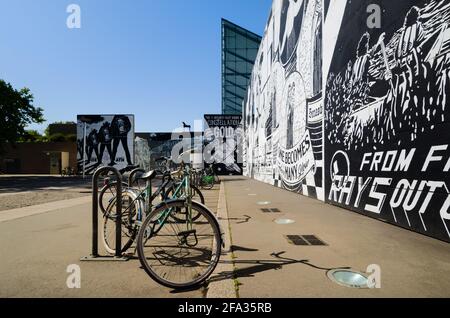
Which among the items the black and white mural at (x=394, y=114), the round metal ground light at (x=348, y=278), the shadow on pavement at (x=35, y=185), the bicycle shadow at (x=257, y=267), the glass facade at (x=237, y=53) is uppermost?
the glass facade at (x=237, y=53)

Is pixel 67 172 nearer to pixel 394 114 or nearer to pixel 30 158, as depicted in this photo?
pixel 30 158

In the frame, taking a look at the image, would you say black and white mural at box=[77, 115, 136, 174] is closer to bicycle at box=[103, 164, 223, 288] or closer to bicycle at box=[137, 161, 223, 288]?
bicycle at box=[103, 164, 223, 288]

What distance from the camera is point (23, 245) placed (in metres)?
5.35

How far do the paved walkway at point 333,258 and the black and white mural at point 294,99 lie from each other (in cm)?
440

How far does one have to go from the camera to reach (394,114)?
6312mm

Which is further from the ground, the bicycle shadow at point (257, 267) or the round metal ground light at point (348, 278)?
the round metal ground light at point (348, 278)

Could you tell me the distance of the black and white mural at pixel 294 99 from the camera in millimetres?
11062

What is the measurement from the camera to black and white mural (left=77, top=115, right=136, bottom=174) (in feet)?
118

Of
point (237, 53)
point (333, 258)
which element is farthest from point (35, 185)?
point (237, 53)

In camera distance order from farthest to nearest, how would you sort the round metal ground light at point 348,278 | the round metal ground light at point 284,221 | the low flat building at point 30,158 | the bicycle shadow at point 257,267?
the low flat building at point 30,158, the round metal ground light at point 284,221, the bicycle shadow at point 257,267, the round metal ground light at point 348,278

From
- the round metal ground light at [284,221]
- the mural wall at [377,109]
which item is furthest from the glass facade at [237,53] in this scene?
the round metal ground light at [284,221]

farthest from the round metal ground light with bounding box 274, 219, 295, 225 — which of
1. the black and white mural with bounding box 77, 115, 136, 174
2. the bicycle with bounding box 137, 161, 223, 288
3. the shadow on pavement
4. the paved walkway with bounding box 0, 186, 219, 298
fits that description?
the black and white mural with bounding box 77, 115, 136, 174

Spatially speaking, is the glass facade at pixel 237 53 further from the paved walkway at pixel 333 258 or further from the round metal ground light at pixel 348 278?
the round metal ground light at pixel 348 278
